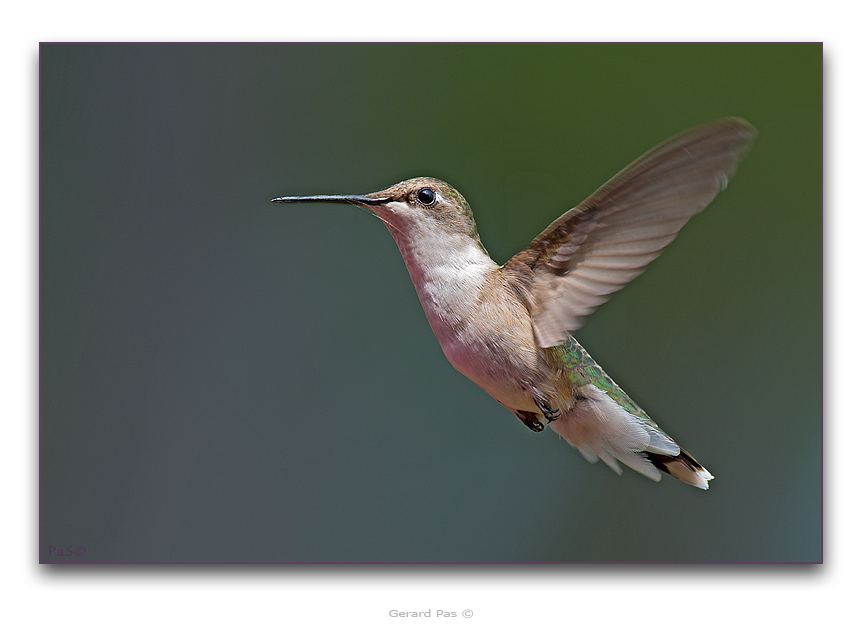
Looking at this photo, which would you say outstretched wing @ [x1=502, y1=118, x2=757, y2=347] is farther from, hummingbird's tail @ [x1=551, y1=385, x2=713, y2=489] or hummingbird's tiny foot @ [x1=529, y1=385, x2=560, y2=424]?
hummingbird's tail @ [x1=551, y1=385, x2=713, y2=489]

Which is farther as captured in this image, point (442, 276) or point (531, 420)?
point (531, 420)

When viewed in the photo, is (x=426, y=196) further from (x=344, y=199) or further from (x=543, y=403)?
(x=543, y=403)

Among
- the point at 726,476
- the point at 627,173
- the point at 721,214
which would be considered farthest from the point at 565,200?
the point at 726,476

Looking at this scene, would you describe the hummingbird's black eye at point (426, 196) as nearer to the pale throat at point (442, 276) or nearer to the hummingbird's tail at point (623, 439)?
the pale throat at point (442, 276)

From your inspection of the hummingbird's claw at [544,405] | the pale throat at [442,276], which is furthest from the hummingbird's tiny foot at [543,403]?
the pale throat at [442,276]

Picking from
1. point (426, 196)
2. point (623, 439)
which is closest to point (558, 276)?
point (426, 196)

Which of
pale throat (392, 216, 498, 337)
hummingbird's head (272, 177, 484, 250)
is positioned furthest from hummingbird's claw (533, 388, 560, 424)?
hummingbird's head (272, 177, 484, 250)

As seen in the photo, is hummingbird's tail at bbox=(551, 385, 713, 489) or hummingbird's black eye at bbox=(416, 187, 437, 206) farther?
hummingbird's tail at bbox=(551, 385, 713, 489)
